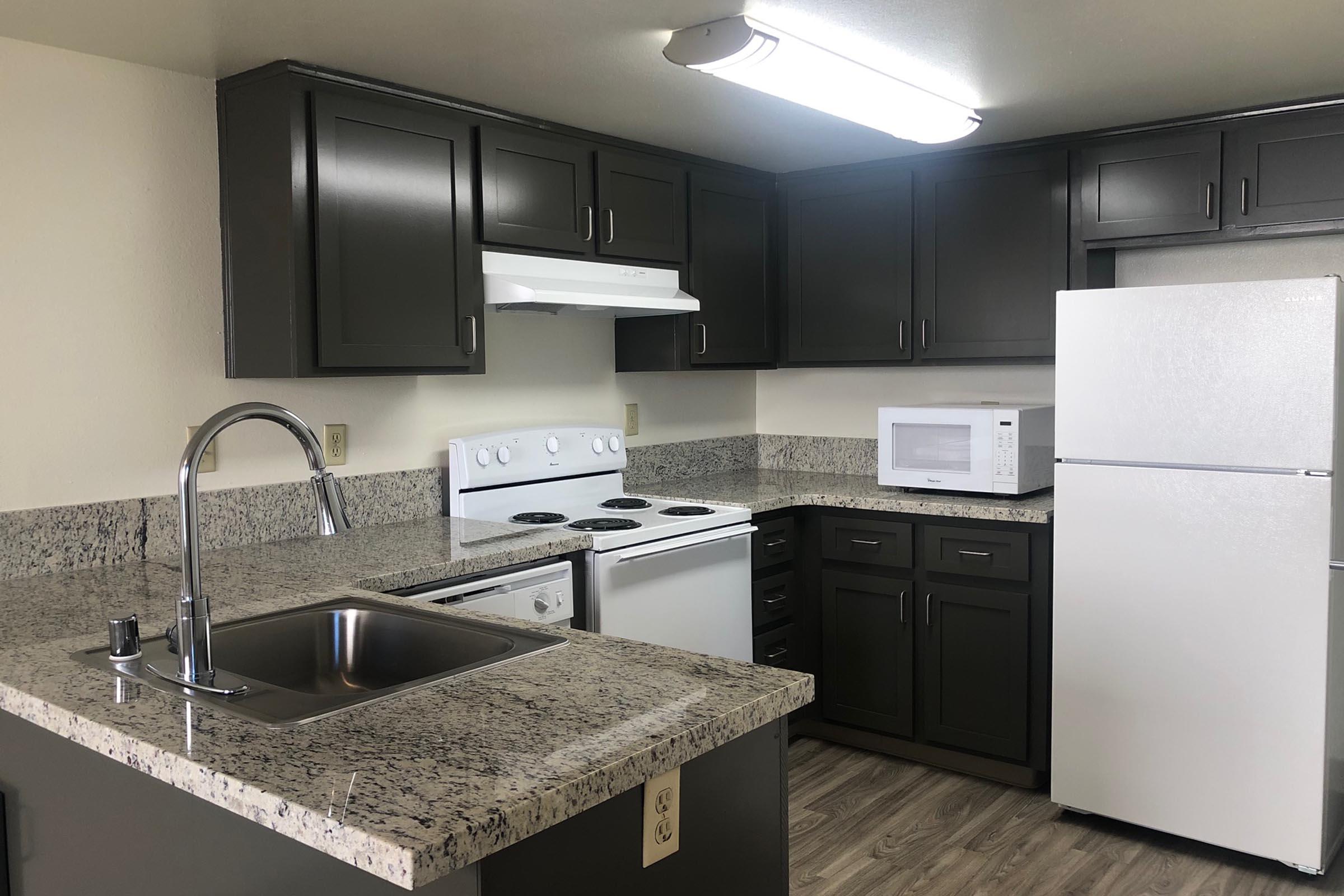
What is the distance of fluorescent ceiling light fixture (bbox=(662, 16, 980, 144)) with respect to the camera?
2.31 m

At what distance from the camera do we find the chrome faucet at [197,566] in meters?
1.45

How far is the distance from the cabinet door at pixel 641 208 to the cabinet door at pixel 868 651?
1.23 meters

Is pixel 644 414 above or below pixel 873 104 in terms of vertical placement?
below

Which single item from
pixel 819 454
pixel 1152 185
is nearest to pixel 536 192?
pixel 819 454

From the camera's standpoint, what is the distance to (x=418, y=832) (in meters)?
0.98

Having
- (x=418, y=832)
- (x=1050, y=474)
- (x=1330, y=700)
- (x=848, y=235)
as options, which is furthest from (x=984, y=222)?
(x=418, y=832)

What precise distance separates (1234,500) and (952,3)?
1.44 metres

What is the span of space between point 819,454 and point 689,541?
4.41 ft

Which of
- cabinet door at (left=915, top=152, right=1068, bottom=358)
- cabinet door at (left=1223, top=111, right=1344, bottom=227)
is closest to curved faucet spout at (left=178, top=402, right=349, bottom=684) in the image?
cabinet door at (left=915, top=152, right=1068, bottom=358)

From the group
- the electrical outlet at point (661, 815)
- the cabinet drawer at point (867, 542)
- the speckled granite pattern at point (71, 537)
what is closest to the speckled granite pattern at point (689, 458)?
the cabinet drawer at point (867, 542)

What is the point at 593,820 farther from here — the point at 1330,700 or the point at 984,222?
the point at 984,222

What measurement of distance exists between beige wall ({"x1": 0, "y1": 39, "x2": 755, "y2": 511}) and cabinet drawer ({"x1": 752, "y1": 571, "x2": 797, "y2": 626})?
1311 millimetres

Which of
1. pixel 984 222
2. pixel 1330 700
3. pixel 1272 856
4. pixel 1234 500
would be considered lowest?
pixel 1272 856

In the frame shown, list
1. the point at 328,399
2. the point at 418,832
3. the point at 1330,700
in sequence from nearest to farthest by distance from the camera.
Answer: the point at 418,832 < the point at 1330,700 < the point at 328,399
